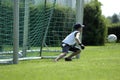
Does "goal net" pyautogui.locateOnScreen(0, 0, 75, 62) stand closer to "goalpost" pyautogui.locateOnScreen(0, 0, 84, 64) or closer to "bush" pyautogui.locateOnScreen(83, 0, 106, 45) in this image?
"goalpost" pyautogui.locateOnScreen(0, 0, 84, 64)

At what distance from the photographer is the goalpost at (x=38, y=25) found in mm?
15711

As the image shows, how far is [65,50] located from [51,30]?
14.3ft

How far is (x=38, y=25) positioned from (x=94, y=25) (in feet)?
73.0

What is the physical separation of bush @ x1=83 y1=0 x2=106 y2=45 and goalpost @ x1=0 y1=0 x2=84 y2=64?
62.1 ft

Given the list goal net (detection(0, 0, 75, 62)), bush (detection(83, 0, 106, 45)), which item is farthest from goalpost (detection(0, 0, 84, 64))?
bush (detection(83, 0, 106, 45))

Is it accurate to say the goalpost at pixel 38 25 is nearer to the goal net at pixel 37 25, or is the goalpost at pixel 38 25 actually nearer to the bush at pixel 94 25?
the goal net at pixel 37 25

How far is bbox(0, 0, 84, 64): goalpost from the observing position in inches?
619

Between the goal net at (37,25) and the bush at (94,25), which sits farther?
the bush at (94,25)

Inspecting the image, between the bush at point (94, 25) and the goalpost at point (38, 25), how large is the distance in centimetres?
1893

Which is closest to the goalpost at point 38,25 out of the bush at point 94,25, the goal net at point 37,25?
the goal net at point 37,25

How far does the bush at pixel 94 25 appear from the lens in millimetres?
38562

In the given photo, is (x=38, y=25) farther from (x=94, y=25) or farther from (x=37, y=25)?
(x=94, y=25)

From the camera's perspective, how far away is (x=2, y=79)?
959cm

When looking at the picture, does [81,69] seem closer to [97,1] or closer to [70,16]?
[70,16]
